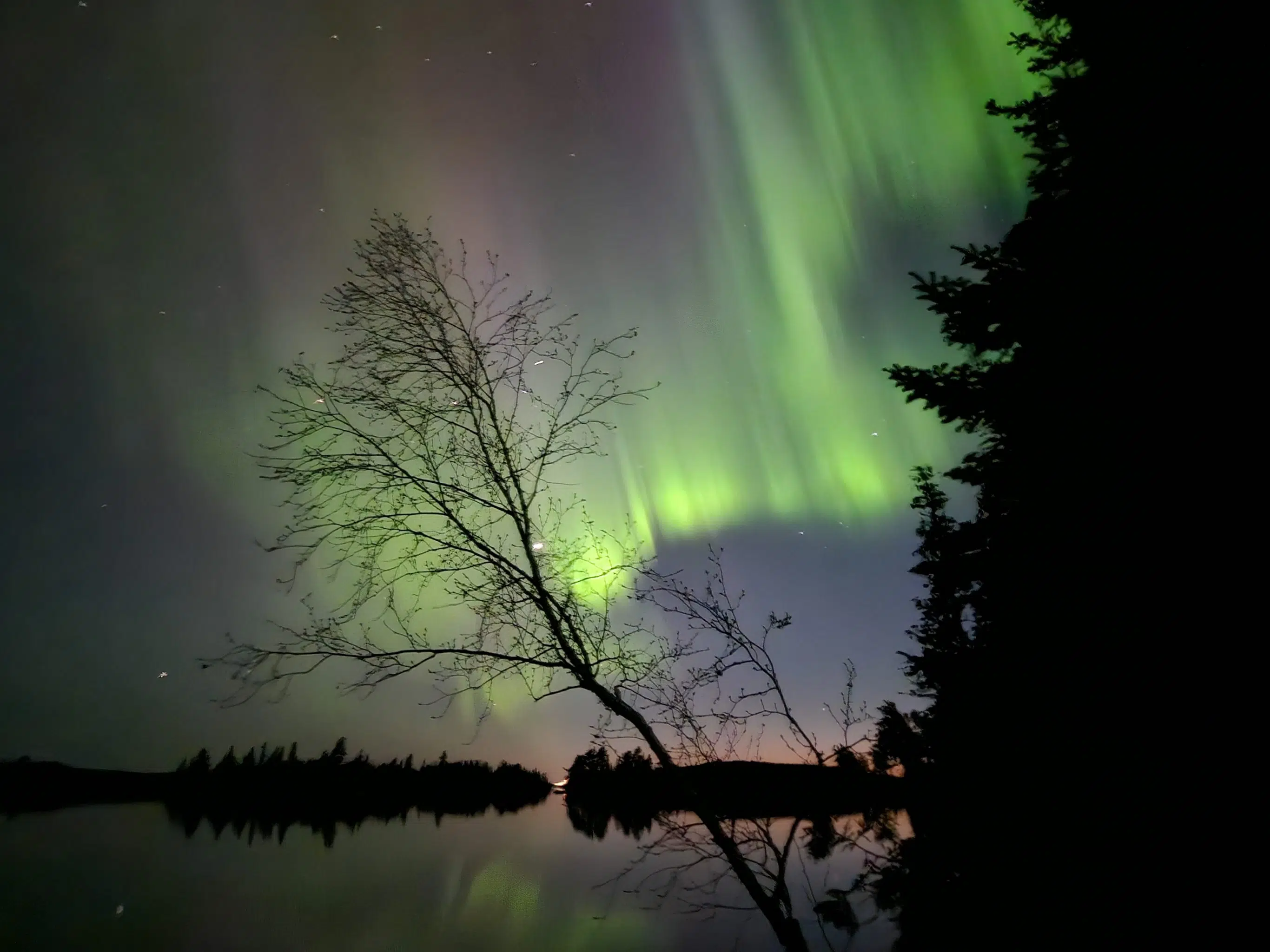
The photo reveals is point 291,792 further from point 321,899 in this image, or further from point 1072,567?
point 1072,567

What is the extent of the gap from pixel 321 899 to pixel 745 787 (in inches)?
538

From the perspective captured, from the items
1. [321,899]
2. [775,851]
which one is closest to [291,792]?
[321,899]

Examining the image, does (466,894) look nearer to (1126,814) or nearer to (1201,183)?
(1126,814)

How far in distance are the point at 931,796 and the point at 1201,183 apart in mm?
4291

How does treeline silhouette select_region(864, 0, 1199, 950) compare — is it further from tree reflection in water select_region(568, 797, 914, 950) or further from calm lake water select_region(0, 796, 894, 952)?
calm lake water select_region(0, 796, 894, 952)

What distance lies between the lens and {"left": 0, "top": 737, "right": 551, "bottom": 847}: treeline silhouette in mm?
28984

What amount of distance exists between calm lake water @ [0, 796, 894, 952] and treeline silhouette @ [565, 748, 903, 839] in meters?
0.34

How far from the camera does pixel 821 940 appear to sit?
10617 mm

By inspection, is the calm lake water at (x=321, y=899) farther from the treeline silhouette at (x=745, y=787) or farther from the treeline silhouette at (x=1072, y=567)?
the treeline silhouette at (x=1072, y=567)

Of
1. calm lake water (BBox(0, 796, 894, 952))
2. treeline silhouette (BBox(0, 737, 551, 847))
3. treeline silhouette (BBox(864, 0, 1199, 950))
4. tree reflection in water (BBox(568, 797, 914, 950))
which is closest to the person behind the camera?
treeline silhouette (BBox(864, 0, 1199, 950))

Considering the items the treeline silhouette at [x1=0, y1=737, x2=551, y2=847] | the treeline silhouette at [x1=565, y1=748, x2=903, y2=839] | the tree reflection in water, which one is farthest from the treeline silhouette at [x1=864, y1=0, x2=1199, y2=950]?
the treeline silhouette at [x1=0, y1=737, x2=551, y2=847]

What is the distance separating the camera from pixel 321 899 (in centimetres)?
1312

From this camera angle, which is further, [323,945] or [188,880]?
[188,880]

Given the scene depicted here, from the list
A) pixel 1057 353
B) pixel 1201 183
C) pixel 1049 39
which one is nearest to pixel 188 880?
pixel 1057 353
